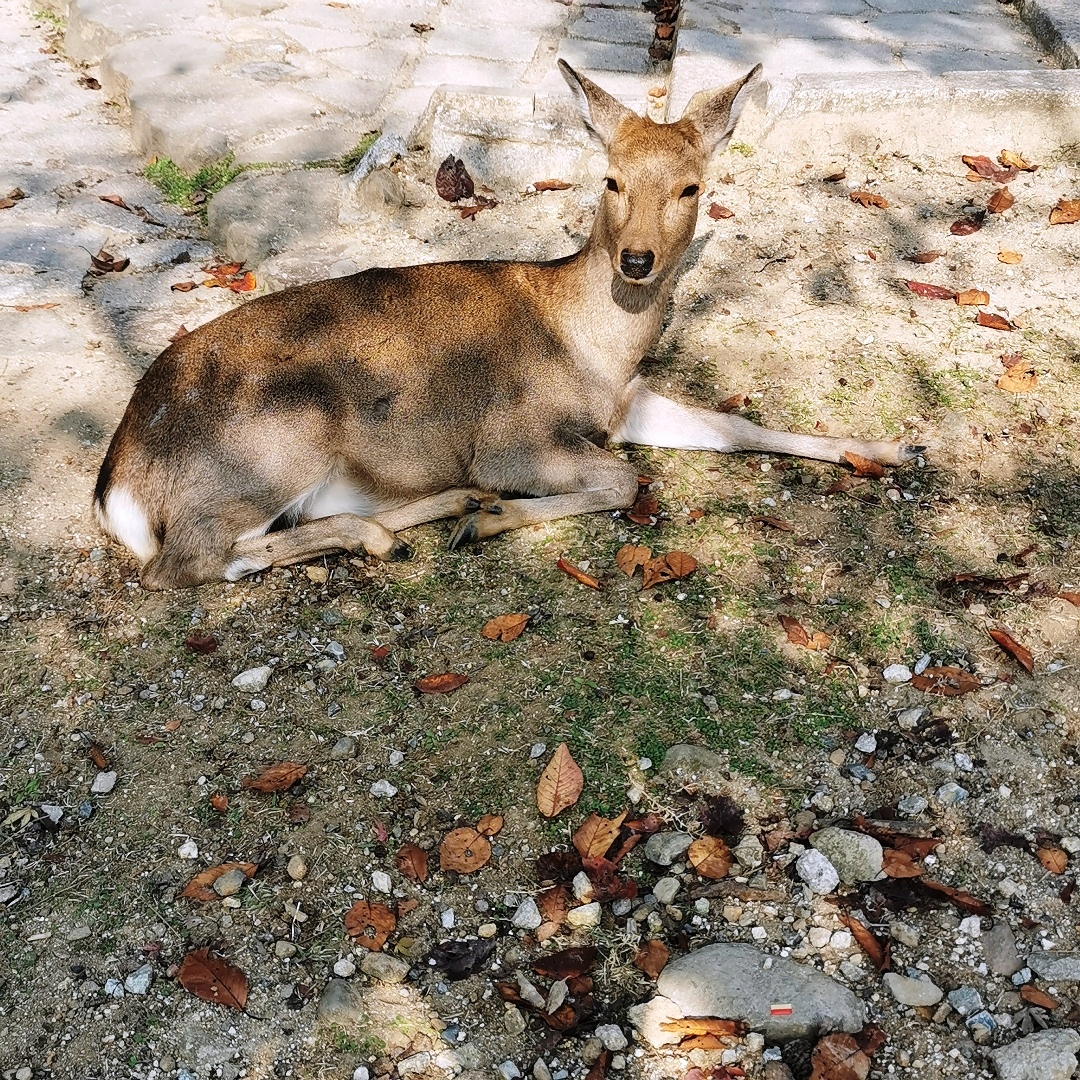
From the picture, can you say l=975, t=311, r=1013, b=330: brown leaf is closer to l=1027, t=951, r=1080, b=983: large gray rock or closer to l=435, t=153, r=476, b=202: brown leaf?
l=435, t=153, r=476, b=202: brown leaf

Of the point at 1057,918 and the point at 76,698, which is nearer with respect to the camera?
the point at 1057,918

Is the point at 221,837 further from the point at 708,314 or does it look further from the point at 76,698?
the point at 708,314

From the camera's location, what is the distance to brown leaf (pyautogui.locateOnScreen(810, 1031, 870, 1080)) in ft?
7.79

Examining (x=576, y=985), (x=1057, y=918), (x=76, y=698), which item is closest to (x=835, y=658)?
(x=1057, y=918)

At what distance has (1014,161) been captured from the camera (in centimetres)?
571

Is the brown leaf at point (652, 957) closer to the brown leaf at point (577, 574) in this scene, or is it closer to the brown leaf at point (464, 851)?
the brown leaf at point (464, 851)

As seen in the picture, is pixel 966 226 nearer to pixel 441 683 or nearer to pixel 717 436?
pixel 717 436

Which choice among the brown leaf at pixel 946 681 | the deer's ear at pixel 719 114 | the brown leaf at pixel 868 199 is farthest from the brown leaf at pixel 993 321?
the brown leaf at pixel 946 681

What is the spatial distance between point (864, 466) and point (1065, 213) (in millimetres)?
2170

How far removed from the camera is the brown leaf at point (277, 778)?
10.1ft

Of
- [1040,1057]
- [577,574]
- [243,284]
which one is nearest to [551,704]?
[577,574]

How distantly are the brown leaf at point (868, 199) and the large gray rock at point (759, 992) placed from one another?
13.4 feet

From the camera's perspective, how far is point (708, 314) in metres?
5.09

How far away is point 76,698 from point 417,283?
1.92 metres
